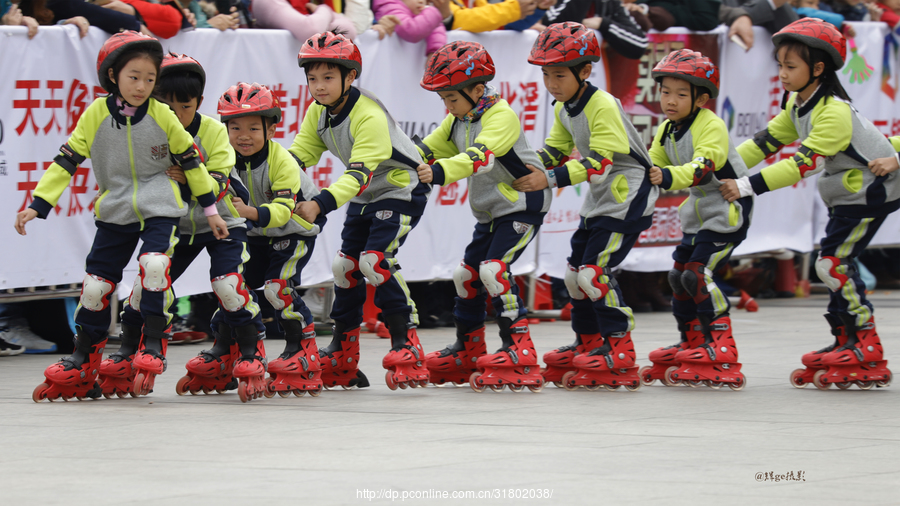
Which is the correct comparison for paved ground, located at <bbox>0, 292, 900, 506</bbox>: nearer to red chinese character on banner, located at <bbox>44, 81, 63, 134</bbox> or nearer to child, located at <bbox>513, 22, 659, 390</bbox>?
child, located at <bbox>513, 22, 659, 390</bbox>

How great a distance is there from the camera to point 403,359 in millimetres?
6816

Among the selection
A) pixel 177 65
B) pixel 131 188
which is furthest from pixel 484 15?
pixel 131 188

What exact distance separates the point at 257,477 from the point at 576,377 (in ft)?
10.1

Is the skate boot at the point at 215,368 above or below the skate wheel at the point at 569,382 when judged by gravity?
above

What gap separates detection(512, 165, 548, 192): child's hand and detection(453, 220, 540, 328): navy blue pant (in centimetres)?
20

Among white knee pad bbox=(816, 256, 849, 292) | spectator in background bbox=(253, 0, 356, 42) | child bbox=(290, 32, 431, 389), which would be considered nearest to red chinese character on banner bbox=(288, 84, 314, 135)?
spectator in background bbox=(253, 0, 356, 42)

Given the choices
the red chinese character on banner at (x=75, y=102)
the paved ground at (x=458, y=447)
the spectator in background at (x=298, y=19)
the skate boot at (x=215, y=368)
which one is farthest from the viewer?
the spectator in background at (x=298, y=19)

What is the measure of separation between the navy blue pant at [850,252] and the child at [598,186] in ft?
3.43

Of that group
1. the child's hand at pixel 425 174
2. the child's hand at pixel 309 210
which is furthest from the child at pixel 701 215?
the child's hand at pixel 309 210

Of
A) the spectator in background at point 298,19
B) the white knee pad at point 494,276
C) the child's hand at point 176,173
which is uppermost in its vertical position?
the spectator in background at point 298,19

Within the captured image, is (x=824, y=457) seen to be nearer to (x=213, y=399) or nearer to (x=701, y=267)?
(x=701, y=267)

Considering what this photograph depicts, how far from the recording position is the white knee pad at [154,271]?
20.1 ft

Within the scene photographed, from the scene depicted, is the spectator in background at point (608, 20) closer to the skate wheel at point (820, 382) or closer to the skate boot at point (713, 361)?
the skate boot at point (713, 361)

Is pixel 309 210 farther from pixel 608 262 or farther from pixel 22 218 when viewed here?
pixel 608 262
